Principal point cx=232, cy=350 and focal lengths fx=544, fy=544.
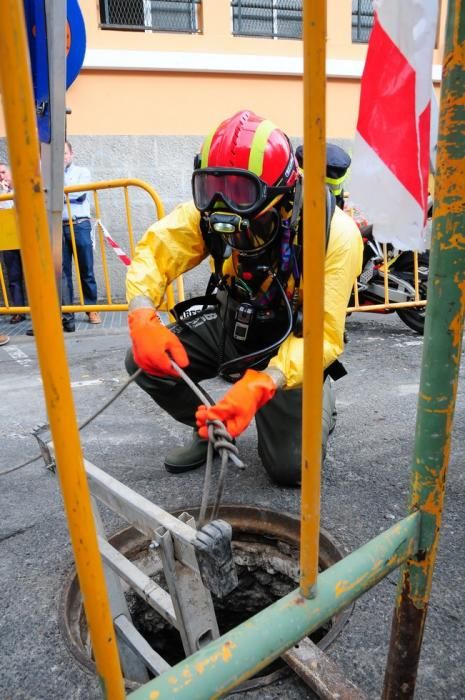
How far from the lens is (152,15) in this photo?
648 cm

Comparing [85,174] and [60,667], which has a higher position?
[85,174]

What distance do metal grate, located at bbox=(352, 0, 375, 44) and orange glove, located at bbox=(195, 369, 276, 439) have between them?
7020mm

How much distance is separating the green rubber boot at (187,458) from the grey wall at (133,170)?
14.5ft

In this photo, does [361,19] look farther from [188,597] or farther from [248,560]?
[188,597]

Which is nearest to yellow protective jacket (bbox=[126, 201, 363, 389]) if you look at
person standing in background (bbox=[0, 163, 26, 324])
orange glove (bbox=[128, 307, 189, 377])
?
orange glove (bbox=[128, 307, 189, 377])

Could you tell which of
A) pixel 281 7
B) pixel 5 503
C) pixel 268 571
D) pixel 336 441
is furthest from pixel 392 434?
pixel 281 7

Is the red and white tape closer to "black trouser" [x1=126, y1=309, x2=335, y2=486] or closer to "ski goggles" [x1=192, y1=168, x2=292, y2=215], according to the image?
"black trouser" [x1=126, y1=309, x2=335, y2=486]

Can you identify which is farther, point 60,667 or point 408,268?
point 408,268

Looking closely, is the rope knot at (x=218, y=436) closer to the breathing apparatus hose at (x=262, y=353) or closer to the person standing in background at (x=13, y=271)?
the breathing apparatus hose at (x=262, y=353)

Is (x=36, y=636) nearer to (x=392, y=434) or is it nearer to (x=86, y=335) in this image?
(x=392, y=434)

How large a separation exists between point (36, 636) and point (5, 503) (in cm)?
83

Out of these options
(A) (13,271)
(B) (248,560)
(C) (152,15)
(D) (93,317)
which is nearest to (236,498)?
(B) (248,560)

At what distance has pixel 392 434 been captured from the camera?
2.90m

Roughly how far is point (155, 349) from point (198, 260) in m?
0.63
